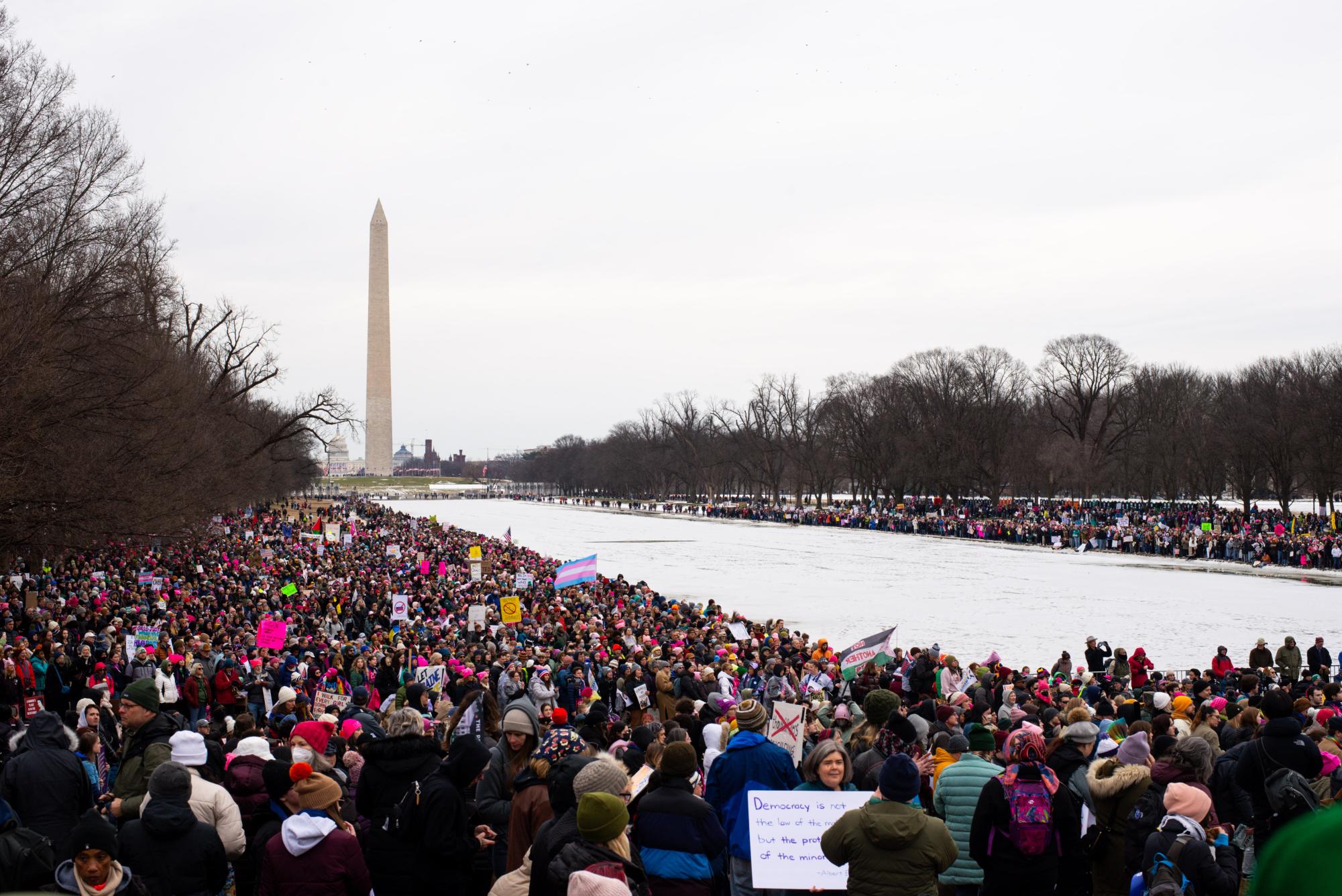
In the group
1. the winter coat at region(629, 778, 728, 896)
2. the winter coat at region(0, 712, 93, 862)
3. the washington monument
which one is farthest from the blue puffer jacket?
the washington monument

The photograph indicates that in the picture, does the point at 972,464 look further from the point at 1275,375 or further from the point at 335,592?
the point at 335,592

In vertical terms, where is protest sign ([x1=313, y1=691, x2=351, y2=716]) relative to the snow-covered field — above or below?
above

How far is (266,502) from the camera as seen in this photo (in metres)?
85.8

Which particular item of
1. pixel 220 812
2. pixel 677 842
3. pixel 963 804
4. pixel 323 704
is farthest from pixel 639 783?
pixel 323 704

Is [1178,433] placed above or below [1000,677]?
above

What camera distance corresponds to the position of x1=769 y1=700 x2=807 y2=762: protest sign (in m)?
9.02

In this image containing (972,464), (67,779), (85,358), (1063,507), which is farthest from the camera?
(972,464)

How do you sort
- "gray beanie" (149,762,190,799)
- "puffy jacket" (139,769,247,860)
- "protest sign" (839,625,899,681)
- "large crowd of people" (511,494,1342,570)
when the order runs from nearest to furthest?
"gray beanie" (149,762,190,799) → "puffy jacket" (139,769,247,860) → "protest sign" (839,625,899,681) → "large crowd of people" (511,494,1342,570)

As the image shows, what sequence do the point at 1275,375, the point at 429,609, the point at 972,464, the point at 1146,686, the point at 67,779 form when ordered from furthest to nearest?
the point at 972,464, the point at 1275,375, the point at 429,609, the point at 1146,686, the point at 67,779

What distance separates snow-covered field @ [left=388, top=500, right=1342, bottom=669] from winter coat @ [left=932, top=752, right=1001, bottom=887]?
628 inches

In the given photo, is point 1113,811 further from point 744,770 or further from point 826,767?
point 744,770

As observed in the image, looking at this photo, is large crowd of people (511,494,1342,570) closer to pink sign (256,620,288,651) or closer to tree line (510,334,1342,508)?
tree line (510,334,1342,508)

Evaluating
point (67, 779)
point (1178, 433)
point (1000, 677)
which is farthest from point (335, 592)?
point (1178, 433)

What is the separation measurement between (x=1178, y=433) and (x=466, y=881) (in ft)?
255
